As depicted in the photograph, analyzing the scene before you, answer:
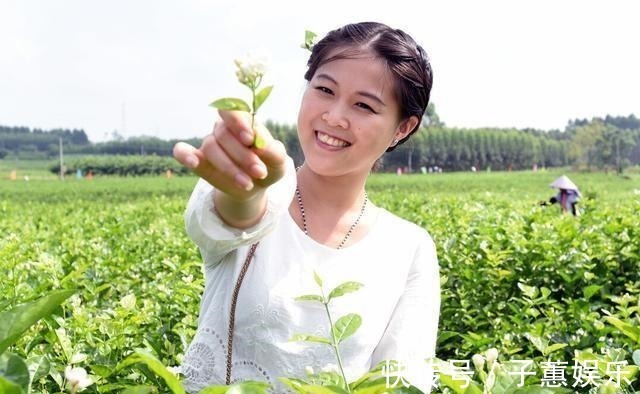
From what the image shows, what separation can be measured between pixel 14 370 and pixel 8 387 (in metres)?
0.07

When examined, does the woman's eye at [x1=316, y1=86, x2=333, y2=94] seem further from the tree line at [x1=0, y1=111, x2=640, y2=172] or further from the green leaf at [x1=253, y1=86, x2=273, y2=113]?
the tree line at [x1=0, y1=111, x2=640, y2=172]

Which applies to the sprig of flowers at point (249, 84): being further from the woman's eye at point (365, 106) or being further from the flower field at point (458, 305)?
the woman's eye at point (365, 106)

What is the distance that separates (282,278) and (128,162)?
60821 millimetres

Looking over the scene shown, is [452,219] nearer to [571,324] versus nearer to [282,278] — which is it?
[571,324]

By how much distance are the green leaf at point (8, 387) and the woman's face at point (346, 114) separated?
0.78m

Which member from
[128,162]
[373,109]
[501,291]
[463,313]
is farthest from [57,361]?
[128,162]

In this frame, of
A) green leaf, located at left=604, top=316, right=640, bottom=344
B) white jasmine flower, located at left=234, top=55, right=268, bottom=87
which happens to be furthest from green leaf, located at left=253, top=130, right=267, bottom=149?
green leaf, located at left=604, top=316, right=640, bottom=344

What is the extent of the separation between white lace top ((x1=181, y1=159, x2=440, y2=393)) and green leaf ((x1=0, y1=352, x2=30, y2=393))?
55 centimetres

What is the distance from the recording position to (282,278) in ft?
4.57

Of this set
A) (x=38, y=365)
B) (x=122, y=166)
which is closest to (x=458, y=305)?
(x=38, y=365)

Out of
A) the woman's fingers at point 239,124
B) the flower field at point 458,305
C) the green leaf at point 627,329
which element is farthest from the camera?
the green leaf at point 627,329

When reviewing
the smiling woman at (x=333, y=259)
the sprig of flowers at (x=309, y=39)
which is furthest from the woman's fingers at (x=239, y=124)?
the sprig of flowers at (x=309, y=39)

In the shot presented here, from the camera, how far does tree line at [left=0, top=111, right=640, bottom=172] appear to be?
6369cm

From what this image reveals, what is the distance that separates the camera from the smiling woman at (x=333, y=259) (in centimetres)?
137
